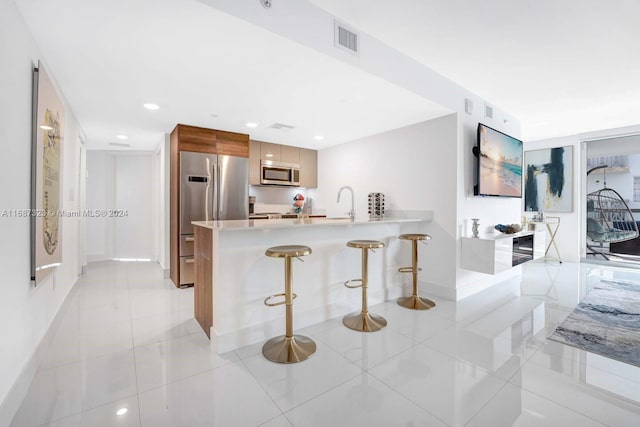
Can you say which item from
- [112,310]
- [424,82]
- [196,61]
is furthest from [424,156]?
[112,310]

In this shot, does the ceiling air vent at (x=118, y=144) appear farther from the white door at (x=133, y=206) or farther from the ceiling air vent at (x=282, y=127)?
the ceiling air vent at (x=282, y=127)

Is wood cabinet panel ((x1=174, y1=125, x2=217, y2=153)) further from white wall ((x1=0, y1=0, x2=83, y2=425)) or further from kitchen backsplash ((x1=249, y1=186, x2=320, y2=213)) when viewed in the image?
white wall ((x1=0, y1=0, x2=83, y2=425))

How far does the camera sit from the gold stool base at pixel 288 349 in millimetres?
2169

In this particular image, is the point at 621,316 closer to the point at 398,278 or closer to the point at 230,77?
the point at 398,278

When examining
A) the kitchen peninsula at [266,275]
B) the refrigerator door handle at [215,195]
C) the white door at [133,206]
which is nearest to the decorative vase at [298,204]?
the refrigerator door handle at [215,195]

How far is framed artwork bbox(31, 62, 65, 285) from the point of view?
76.9 inches

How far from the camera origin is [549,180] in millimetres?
6180

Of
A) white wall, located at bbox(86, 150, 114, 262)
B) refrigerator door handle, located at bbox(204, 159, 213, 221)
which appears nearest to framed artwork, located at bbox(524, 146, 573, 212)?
refrigerator door handle, located at bbox(204, 159, 213, 221)

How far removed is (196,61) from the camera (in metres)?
2.30

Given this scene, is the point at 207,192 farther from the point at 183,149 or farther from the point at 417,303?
the point at 417,303

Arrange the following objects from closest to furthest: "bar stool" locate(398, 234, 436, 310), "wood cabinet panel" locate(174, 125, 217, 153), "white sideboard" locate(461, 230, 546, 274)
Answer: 1. "bar stool" locate(398, 234, 436, 310)
2. "white sideboard" locate(461, 230, 546, 274)
3. "wood cabinet panel" locate(174, 125, 217, 153)

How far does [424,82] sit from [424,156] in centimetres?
108

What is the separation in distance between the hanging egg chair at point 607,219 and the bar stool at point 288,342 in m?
6.76

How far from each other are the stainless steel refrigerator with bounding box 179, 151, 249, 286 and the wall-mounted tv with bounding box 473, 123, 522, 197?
3397 millimetres
